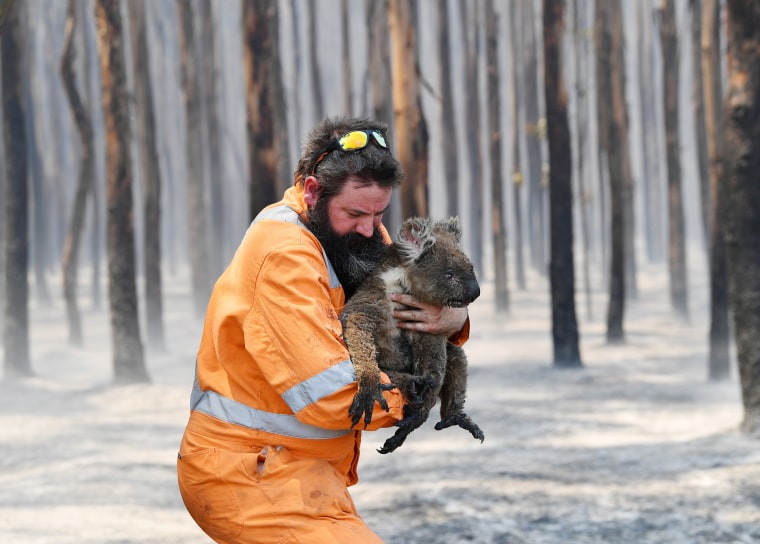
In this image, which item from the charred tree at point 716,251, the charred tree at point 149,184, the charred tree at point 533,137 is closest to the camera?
the charred tree at point 716,251

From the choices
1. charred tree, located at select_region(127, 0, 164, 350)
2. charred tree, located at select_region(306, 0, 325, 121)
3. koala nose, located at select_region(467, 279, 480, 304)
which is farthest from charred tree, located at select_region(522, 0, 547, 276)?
koala nose, located at select_region(467, 279, 480, 304)

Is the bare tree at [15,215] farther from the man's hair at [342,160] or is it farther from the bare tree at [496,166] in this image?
the man's hair at [342,160]

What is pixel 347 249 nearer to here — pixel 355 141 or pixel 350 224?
pixel 350 224

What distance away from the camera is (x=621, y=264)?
569 inches

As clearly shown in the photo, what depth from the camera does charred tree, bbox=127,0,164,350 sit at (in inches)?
634

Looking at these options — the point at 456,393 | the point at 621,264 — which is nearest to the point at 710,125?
the point at 621,264

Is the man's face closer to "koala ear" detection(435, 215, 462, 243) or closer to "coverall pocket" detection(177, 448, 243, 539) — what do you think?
"koala ear" detection(435, 215, 462, 243)

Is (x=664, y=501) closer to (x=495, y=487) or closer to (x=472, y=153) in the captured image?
(x=495, y=487)

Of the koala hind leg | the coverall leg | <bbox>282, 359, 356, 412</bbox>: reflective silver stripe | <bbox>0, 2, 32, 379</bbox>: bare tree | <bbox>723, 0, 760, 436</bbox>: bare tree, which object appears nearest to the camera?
<bbox>282, 359, 356, 412</bbox>: reflective silver stripe

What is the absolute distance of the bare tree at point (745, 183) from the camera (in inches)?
300

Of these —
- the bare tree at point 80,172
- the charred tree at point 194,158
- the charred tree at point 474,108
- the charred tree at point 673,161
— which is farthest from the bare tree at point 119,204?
the charred tree at point 474,108

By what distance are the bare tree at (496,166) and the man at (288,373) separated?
15.4m

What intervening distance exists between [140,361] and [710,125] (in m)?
6.81

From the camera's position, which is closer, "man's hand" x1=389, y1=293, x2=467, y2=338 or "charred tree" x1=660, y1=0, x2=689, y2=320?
"man's hand" x1=389, y1=293, x2=467, y2=338
